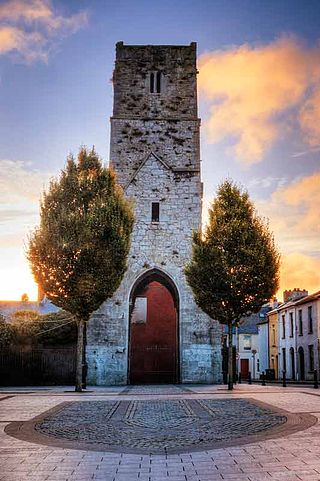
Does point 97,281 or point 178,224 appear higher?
point 178,224

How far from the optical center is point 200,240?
776 inches

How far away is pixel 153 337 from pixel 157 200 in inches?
416

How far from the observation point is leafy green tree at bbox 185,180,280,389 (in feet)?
61.0

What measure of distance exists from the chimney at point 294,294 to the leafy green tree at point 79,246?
92.4ft

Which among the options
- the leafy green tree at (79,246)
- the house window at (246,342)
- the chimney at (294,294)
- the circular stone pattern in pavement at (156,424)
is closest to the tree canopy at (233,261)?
the leafy green tree at (79,246)

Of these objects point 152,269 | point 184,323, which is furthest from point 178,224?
point 184,323

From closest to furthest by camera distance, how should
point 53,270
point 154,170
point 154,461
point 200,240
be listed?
point 154,461, point 53,270, point 200,240, point 154,170

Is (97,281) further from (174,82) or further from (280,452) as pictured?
(174,82)

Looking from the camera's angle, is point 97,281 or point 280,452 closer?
point 280,452

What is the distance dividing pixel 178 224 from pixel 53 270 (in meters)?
8.92

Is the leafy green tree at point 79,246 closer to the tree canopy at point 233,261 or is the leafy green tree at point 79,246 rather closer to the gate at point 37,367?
the tree canopy at point 233,261

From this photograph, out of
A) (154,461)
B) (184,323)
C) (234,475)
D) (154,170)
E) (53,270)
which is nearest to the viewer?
(234,475)

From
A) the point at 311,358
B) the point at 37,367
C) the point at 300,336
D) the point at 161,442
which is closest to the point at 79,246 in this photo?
the point at 37,367

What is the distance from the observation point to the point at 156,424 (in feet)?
29.6
